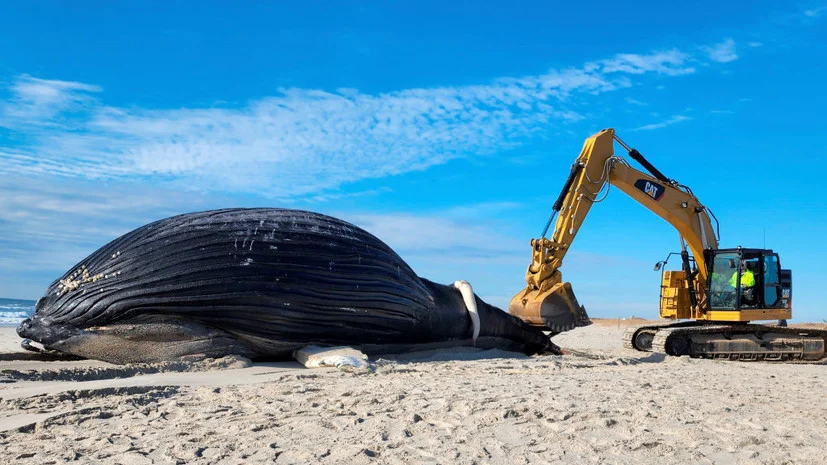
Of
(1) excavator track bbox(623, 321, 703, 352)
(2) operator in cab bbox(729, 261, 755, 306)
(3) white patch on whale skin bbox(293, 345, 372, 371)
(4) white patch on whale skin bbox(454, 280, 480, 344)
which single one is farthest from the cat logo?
(3) white patch on whale skin bbox(293, 345, 372, 371)

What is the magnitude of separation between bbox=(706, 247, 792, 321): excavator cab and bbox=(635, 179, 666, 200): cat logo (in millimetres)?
1588

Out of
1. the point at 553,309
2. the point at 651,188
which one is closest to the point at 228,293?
the point at 553,309

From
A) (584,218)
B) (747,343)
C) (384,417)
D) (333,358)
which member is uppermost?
(584,218)

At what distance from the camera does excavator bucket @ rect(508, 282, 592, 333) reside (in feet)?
41.6

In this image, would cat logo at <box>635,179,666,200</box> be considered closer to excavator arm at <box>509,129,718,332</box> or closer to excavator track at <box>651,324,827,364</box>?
excavator arm at <box>509,129,718,332</box>

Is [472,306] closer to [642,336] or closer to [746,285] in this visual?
[642,336]

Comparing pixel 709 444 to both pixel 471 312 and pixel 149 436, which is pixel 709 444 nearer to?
pixel 149 436

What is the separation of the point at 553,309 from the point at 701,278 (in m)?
4.67

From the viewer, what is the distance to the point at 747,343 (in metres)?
14.9

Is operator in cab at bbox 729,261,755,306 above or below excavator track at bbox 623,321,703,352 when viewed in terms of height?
above

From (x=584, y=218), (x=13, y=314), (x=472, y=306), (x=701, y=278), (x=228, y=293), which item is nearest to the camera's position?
(x=228, y=293)

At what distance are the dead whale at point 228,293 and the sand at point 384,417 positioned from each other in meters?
0.44

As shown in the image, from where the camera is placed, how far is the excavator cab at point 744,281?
14.7 metres

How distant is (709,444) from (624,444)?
0.65m
